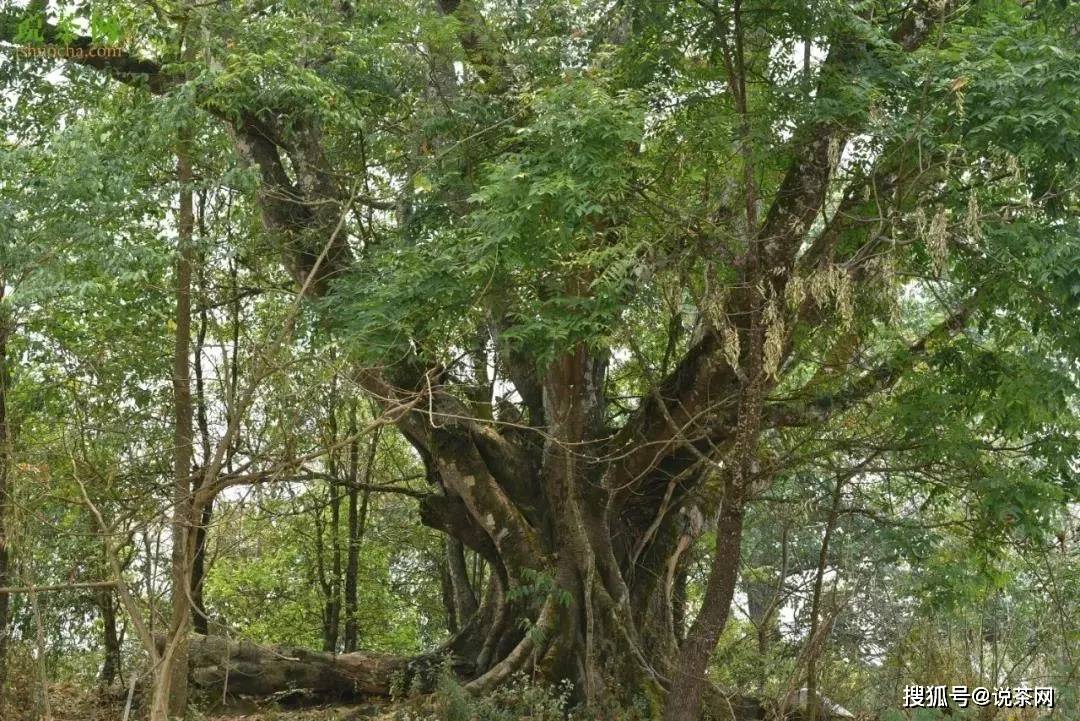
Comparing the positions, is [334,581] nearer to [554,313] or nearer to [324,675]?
[324,675]

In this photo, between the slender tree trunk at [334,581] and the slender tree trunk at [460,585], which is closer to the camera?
the slender tree trunk at [460,585]

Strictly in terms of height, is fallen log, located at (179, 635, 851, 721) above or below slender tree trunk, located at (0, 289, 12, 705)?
below

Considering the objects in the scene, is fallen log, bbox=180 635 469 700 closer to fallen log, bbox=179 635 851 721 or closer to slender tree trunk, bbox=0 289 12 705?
fallen log, bbox=179 635 851 721

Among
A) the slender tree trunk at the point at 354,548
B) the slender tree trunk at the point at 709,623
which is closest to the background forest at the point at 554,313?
the slender tree trunk at the point at 709,623

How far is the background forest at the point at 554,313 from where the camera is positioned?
276 inches

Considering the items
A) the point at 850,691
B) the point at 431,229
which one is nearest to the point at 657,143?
the point at 431,229

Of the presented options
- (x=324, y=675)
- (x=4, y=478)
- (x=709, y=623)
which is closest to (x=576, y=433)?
(x=709, y=623)

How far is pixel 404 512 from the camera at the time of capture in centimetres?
1561

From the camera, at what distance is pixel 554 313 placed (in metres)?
7.64

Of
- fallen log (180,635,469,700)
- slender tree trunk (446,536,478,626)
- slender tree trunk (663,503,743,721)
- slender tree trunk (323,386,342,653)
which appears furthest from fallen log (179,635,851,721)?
slender tree trunk (323,386,342,653)

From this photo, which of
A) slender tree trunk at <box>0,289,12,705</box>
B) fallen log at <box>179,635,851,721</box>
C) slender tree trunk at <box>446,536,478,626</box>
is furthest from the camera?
slender tree trunk at <box>446,536,478,626</box>

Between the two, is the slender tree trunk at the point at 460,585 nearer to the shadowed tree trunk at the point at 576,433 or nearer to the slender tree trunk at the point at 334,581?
the slender tree trunk at the point at 334,581

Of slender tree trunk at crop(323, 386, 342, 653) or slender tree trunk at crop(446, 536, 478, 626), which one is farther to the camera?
slender tree trunk at crop(323, 386, 342, 653)

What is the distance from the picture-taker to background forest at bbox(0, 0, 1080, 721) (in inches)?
276
